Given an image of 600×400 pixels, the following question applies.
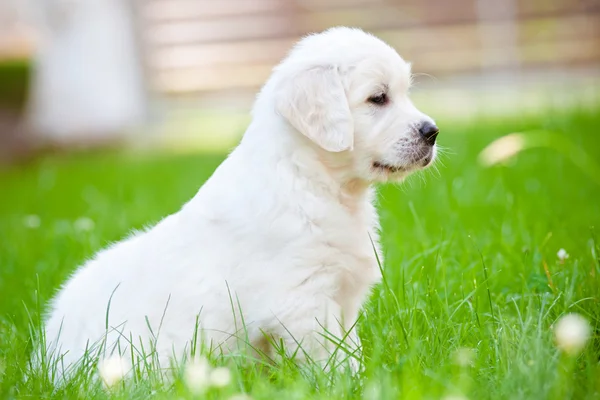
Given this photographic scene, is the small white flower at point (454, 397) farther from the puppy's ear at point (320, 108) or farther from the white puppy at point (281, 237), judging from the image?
the puppy's ear at point (320, 108)

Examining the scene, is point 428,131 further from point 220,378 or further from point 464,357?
point 220,378

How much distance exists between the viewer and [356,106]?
9.27 ft

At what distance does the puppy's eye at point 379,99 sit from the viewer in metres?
2.85

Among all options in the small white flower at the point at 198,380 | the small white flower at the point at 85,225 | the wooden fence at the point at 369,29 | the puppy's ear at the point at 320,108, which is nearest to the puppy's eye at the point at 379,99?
the puppy's ear at the point at 320,108

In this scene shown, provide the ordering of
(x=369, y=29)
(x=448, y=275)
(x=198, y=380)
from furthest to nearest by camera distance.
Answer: (x=369, y=29)
(x=448, y=275)
(x=198, y=380)

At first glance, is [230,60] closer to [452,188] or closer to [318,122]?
[452,188]

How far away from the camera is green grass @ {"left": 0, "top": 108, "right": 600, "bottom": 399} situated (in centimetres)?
213

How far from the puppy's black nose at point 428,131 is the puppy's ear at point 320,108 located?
0.96 ft

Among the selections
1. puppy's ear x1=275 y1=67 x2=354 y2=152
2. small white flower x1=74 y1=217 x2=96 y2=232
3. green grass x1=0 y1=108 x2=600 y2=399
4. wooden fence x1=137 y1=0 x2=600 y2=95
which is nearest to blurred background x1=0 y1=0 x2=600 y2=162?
wooden fence x1=137 y1=0 x2=600 y2=95

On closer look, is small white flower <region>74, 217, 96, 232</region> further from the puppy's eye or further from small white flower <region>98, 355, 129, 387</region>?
small white flower <region>98, 355, 129, 387</region>

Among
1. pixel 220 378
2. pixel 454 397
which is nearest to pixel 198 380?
pixel 220 378

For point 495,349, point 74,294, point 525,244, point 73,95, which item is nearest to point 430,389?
point 495,349

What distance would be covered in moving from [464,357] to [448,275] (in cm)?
114

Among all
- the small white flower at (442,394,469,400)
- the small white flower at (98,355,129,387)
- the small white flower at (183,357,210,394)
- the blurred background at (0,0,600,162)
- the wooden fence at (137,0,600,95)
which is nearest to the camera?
the small white flower at (442,394,469,400)
